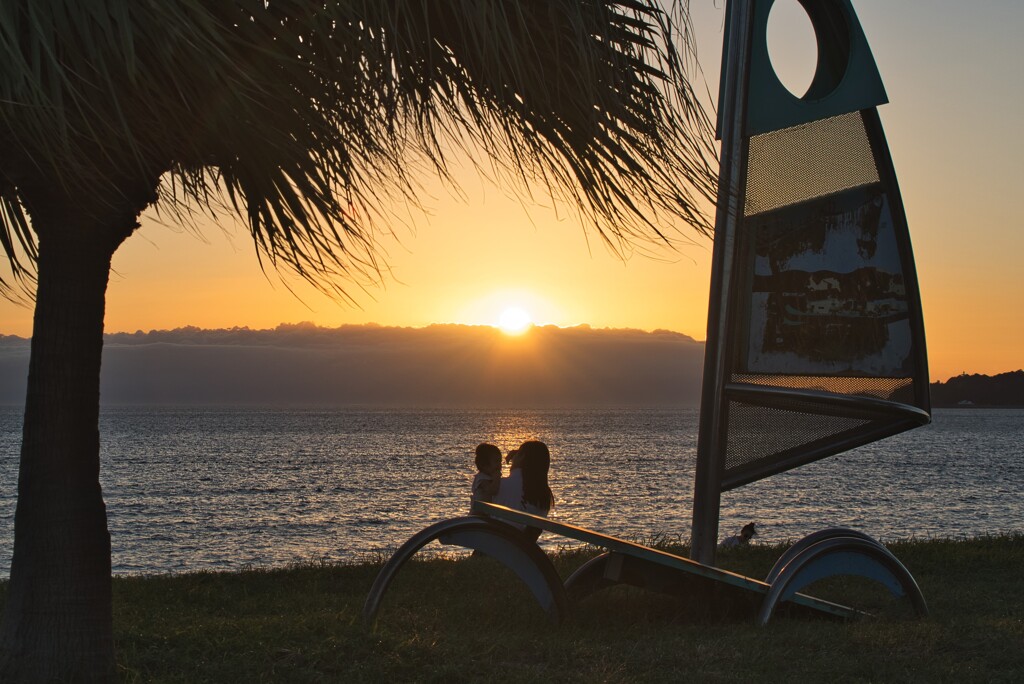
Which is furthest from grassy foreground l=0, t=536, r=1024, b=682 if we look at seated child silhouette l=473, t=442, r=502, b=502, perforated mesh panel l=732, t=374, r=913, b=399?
perforated mesh panel l=732, t=374, r=913, b=399

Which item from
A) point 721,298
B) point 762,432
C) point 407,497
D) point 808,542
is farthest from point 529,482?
point 407,497

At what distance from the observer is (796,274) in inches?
268

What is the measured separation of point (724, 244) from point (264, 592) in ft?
15.6

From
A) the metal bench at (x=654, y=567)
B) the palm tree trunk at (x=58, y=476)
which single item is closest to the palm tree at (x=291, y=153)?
the palm tree trunk at (x=58, y=476)

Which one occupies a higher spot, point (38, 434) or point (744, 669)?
point (38, 434)

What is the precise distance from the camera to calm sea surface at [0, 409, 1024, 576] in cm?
2816

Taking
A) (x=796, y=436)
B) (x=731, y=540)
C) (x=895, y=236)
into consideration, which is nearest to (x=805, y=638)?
(x=796, y=436)

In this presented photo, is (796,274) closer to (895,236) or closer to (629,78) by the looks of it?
(895,236)

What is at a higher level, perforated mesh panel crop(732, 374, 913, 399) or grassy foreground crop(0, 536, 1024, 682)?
perforated mesh panel crop(732, 374, 913, 399)

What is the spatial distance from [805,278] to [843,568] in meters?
2.10

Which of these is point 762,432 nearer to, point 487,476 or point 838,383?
point 838,383

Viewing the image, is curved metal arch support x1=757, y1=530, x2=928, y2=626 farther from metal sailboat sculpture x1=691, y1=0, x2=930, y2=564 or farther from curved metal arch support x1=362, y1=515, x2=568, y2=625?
curved metal arch support x1=362, y1=515, x2=568, y2=625

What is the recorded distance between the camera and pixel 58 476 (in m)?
4.61

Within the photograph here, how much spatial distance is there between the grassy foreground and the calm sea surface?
42.1 feet
